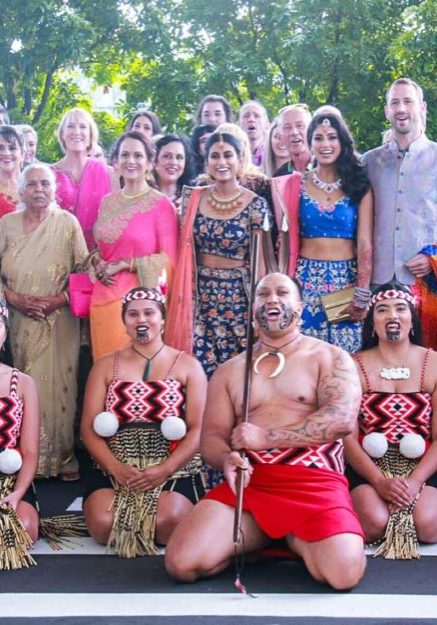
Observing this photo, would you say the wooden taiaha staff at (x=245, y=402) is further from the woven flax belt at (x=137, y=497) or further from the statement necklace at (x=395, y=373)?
the statement necklace at (x=395, y=373)

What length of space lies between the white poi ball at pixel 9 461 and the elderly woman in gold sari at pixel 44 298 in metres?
1.27

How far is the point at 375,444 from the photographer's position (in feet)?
16.9

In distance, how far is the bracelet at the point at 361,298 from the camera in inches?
233

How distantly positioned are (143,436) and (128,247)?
1.25 metres

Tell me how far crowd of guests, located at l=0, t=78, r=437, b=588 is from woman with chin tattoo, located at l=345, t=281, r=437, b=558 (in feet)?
0.03

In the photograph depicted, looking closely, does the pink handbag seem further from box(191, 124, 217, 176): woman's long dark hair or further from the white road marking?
the white road marking

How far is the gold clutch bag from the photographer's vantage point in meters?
5.96

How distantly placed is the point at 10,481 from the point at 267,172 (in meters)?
2.64

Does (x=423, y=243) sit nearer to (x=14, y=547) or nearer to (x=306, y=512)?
(x=306, y=512)

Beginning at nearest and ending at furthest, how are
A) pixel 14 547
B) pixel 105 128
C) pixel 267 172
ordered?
pixel 14 547 < pixel 267 172 < pixel 105 128

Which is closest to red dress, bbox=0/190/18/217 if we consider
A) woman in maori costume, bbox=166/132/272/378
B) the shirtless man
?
woman in maori costume, bbox=166/132/272/378

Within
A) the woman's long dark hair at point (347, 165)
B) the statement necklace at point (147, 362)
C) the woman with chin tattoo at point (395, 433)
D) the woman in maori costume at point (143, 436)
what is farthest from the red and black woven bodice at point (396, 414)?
the woman's long dark hair at point (347, 165)

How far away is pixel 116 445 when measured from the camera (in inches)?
206

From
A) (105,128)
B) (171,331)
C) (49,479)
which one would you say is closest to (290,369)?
(171,331)
